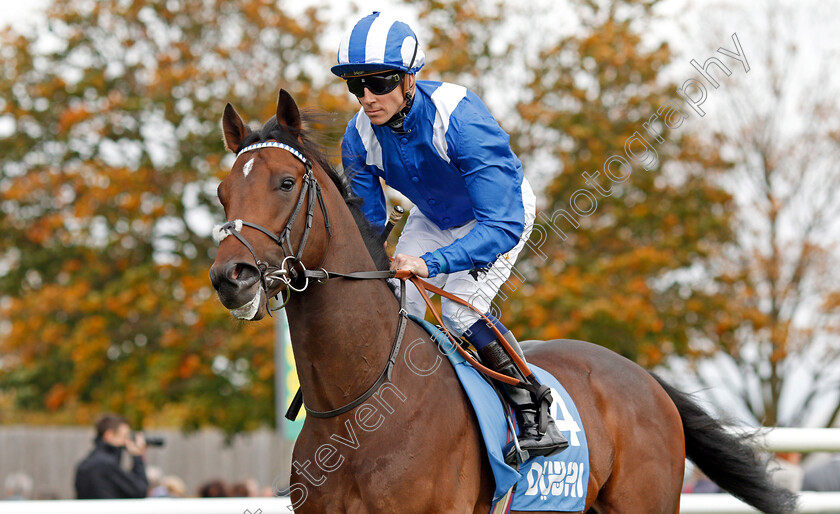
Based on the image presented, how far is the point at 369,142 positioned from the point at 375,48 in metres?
0.55

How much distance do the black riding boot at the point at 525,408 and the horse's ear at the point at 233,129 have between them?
1334 mm

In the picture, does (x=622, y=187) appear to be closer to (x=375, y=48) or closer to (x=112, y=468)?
(x=112, y=468)

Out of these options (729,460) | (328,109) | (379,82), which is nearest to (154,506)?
(379,82)

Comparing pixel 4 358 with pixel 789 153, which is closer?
pixel 789 153

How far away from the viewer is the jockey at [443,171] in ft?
12.1

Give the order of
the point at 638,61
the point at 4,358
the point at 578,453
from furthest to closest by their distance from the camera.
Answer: the point at 4,358, the point at 638,61, the point at 578,453

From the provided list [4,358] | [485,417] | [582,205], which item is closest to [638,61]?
[582,205]

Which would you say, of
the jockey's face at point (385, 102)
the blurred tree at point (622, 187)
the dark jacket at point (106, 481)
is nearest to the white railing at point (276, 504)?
the jockey's face at point (385, 102)

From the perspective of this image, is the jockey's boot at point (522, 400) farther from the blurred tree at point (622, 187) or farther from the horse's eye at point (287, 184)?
the blurred tree at point (622, 187)

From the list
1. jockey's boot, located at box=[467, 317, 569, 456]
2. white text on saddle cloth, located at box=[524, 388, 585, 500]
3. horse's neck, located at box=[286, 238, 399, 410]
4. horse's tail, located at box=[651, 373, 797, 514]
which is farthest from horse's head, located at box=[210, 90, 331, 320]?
horse's tail, located at box=[651, 373, 797, 514]

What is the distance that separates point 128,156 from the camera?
16.2 m

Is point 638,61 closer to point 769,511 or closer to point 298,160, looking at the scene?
point 769,511

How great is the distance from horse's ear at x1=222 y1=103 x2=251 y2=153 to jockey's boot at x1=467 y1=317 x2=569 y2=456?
4.11ft

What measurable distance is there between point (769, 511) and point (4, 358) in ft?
71.6
